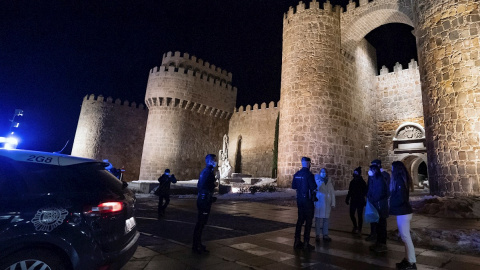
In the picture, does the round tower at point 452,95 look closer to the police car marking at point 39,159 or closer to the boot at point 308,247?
the boot at point 308,247

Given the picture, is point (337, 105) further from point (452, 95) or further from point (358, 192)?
point (358, 192)

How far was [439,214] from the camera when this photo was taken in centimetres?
724

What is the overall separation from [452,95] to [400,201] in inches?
353

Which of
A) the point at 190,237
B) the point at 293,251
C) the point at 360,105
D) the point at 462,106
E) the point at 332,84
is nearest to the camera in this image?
the point at 293,251

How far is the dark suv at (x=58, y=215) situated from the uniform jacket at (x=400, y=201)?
3422mm

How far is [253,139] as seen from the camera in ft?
87.9

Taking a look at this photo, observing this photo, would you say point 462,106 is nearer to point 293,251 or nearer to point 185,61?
point 293,251

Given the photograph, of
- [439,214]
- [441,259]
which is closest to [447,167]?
[439,214]

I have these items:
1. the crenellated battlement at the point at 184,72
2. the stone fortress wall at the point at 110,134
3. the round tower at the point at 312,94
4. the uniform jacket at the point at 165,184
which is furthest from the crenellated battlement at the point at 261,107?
the uniform jacket at the point at 165,184

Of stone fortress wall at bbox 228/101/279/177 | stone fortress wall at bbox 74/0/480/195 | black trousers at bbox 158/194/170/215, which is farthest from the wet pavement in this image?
stone fortress wall at bbox 228/101/279/177

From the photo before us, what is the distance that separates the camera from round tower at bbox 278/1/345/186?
1522 cm

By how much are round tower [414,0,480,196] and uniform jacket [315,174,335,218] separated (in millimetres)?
7310

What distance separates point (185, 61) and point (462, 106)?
78.6ft

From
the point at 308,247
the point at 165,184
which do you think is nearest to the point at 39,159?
the point at 308,247
